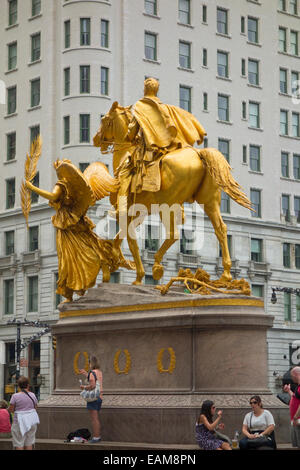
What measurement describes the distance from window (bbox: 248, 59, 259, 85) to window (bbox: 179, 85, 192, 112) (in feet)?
23.1

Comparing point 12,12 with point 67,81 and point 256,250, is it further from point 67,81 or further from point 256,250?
point 256,250

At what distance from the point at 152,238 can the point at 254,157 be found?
14.7 metres

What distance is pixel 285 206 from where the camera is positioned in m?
75.8

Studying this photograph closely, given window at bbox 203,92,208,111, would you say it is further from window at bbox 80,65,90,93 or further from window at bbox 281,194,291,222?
window at bbox 281,194,291,222

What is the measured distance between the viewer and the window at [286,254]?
75.0 meters

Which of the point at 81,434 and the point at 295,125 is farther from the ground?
the point at 295,125

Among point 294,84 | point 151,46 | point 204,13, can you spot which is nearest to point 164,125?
point 151,46

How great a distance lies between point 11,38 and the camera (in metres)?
69.9

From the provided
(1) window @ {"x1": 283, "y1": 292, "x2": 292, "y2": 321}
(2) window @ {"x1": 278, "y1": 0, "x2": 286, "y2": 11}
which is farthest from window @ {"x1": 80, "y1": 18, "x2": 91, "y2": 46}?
(1) window @ {"x1": 283, "y1": 292, "x2": 292, "y2": 321}

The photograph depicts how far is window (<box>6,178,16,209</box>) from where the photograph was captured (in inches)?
2689

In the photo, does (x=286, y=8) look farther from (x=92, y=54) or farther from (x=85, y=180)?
(x=85, y=180)

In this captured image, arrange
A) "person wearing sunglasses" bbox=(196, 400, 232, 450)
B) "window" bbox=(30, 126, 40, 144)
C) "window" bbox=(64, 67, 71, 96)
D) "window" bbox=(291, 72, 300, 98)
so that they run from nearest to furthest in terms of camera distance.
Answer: "person wearing sunglasses" bbox=(196, 400, 232, 450), "window" bbox=(64, 67, 71, 96), "window" bbox=(30, 126, 40, 144), "window" bbox=(291, 72, 300, 98)

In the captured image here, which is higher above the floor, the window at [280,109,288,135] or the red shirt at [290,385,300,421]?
the window at [280,109,288,135]

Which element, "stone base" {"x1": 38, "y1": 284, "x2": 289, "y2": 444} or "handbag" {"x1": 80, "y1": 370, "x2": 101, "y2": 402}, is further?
"handbag" {"x1": 80, "y1": 370, "x2": 101, "y2": 402}
